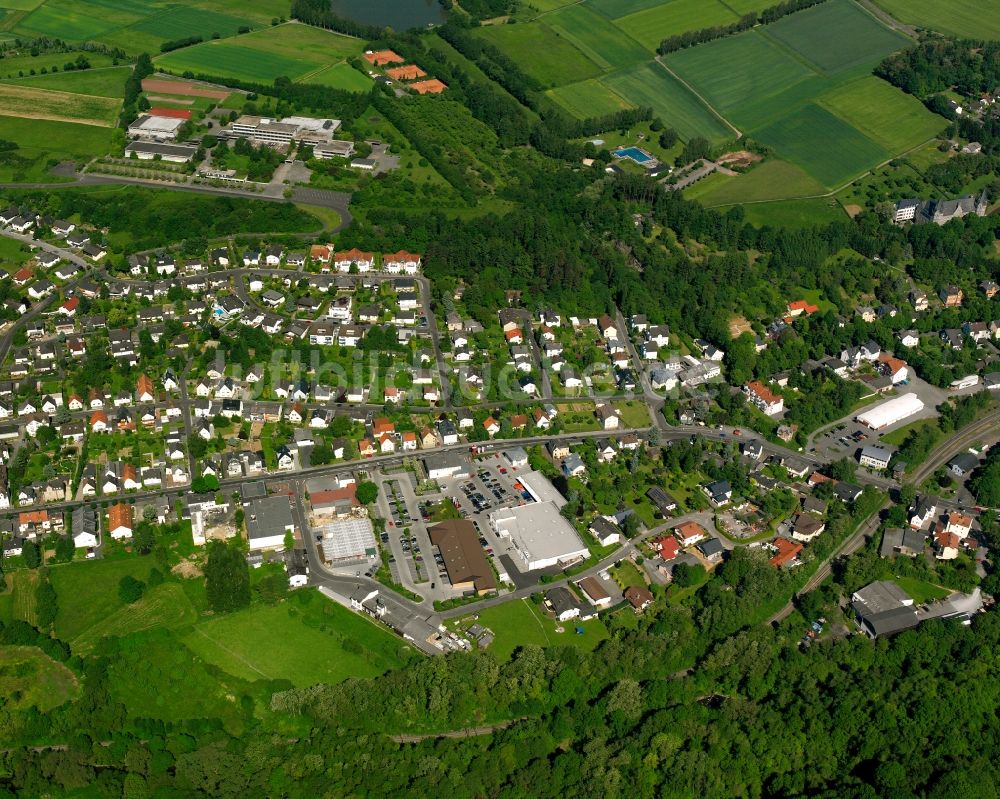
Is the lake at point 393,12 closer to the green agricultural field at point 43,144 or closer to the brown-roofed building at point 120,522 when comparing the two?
the green agricultural field at point 43,144

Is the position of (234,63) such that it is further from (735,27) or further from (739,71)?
(735,27)

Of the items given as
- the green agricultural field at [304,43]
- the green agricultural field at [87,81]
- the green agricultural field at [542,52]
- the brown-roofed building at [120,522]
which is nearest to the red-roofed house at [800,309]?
the green agricultural field at [542,52]

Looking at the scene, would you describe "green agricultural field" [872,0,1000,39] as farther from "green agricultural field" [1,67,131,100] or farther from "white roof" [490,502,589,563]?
"white roof" [490,502,589,563]

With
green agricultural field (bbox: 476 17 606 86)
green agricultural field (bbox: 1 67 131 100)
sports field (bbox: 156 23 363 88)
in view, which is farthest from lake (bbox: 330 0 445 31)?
green agricultural field (bbox: 1 67 131 100)

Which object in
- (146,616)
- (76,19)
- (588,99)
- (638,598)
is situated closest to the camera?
(146,616)

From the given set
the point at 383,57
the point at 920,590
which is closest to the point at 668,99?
the point at 383,57

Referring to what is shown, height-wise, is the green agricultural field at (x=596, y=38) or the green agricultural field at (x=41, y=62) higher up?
the green agricultural field at (x=41, y=62)
